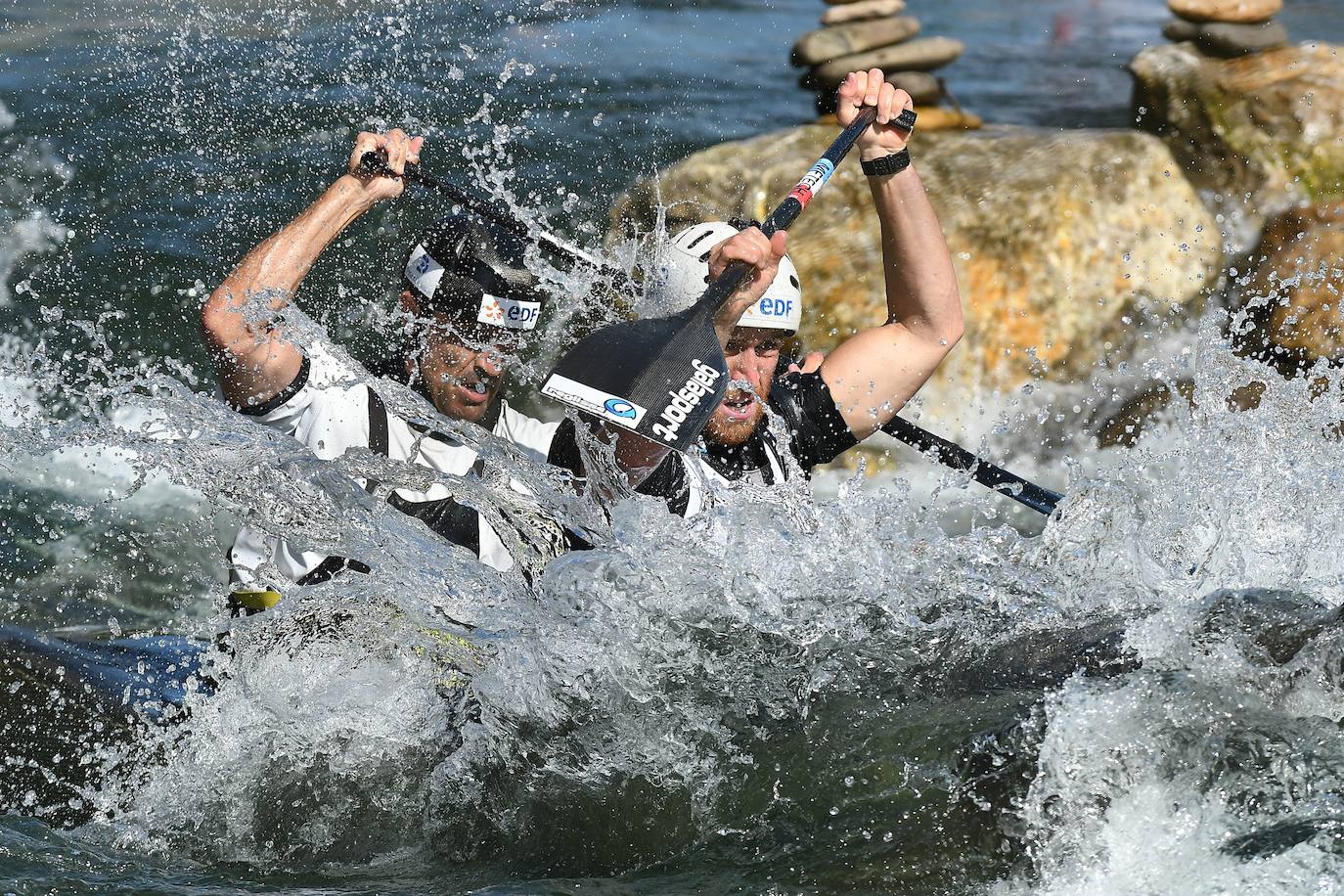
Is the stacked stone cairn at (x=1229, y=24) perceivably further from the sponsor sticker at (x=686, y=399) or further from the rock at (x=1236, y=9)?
the sponsor sticker at (x=686, y=399)

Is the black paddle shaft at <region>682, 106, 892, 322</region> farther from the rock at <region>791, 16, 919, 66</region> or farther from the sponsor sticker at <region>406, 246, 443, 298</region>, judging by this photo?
the rock at <region>791, 16, 919, 66</region>

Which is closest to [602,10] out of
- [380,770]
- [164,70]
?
[164,70]

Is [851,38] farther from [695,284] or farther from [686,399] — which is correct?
[686,399]

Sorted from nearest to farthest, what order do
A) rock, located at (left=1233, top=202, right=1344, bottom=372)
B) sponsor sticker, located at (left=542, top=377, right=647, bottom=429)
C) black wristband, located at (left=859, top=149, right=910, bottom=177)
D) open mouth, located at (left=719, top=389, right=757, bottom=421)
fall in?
sponsor sticker, located at (left=542, top=377, right=647, bottom=429) < open mouth, located at (left=719, top=389, right=757, bottom=421) < black wristband, located at (left=859, top=149, right=910, bottom=177) < rock, located at (left=1233, top=202, right=1344, bottom=372)

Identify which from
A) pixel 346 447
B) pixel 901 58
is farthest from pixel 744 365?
pixel 901 58

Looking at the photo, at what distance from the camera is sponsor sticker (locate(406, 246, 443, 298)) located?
4531 millimetres

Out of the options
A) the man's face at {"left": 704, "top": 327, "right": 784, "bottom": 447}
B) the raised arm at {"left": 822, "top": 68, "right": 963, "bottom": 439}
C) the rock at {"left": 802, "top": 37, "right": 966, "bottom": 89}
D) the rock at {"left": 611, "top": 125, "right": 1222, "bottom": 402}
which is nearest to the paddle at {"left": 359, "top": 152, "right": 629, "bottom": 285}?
the man's face at {"left": 704, "top": 327, "right": 784, "bottom": 447}

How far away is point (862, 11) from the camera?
10.9m

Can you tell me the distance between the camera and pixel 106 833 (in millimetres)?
3561

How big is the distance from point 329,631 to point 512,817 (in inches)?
30.7

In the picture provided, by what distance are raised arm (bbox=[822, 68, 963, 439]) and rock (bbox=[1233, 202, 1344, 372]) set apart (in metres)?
4.21

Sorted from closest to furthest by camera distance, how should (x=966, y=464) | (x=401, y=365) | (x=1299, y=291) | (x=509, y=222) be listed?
(x=401, y=365) → (x=509, y=222) → (x=966, y=464) → (x=1299, y=291)

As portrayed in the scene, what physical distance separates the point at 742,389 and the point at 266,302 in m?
1.41

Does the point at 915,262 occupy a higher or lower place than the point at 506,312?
higher
